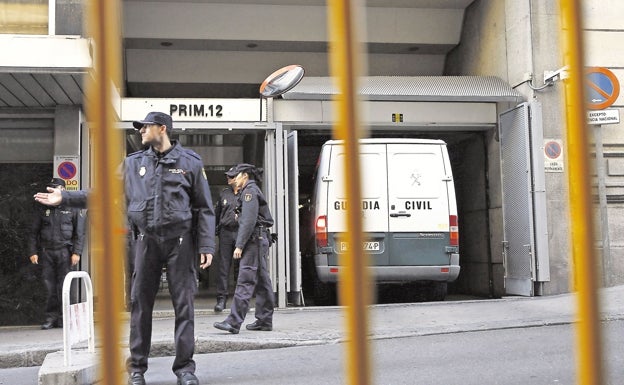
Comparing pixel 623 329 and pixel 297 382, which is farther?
pixel 623 329

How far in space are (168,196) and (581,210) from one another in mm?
3331

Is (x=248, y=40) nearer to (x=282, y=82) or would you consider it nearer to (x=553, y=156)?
(x=282, y=82)

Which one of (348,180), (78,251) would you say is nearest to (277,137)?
(78,251)

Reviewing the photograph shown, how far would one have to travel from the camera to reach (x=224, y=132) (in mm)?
10250

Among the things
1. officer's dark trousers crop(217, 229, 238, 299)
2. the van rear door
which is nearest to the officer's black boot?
officer's dark trousers crop(217, 229, 238, 299)

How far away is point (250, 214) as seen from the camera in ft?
23.1

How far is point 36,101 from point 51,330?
9.52 feet

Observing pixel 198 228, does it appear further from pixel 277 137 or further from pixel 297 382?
pixel 277 137

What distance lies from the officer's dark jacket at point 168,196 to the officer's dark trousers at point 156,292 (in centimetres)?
10

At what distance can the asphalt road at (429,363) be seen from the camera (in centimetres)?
500

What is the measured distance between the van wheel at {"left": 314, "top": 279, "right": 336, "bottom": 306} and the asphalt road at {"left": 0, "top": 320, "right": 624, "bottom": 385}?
3509mm

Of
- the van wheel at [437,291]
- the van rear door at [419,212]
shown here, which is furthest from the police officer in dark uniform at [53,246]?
the van wheel at [437,291]

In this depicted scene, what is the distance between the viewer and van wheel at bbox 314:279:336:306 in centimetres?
1026

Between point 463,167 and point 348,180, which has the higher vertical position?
point 463,167
